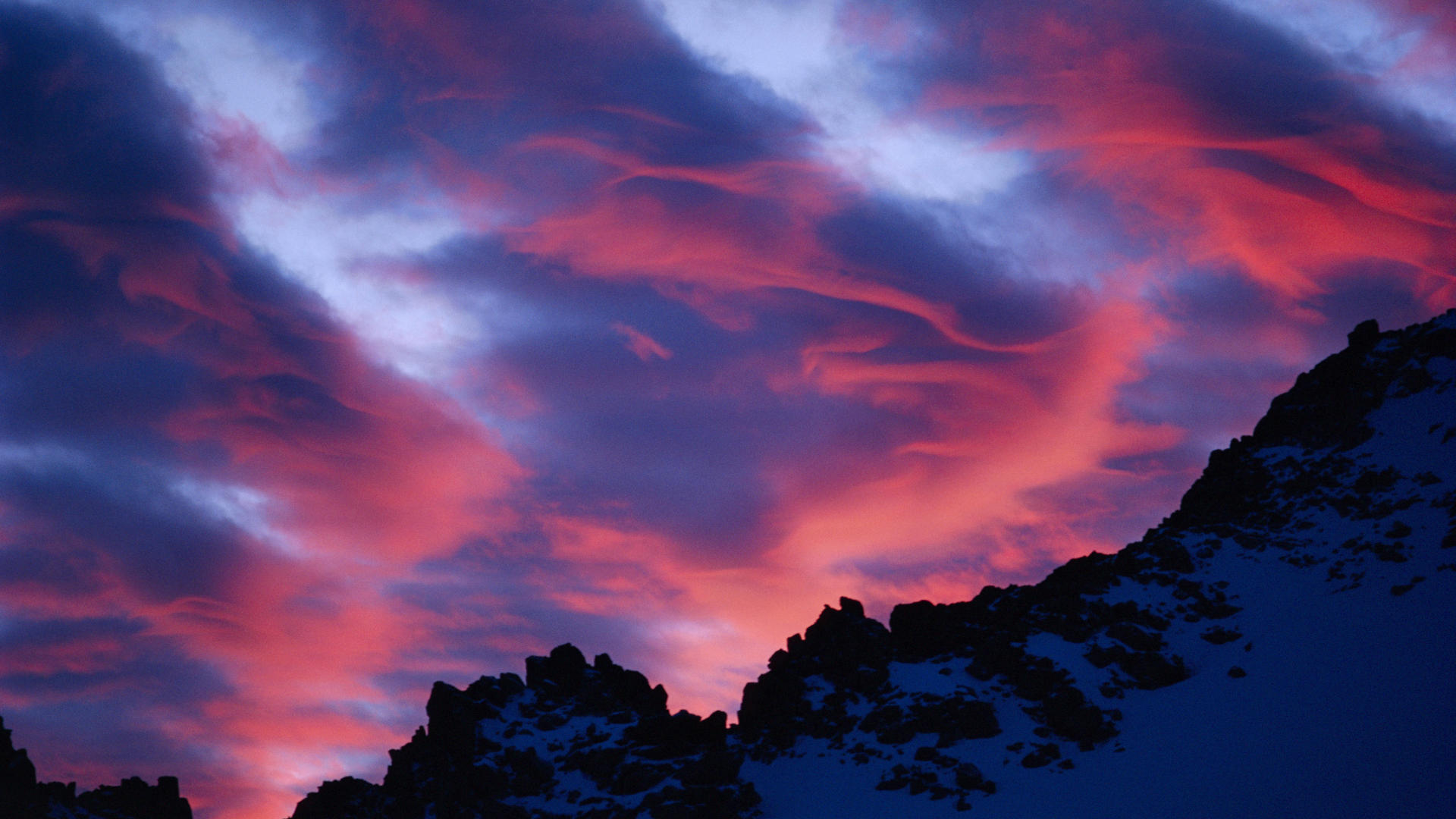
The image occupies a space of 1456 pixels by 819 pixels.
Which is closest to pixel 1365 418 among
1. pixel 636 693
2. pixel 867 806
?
pixel 867 806

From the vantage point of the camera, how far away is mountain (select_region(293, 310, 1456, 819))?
58.1 meters

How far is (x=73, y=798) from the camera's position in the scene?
72.6 meters

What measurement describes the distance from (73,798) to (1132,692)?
78913mm

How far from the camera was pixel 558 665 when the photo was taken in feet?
281

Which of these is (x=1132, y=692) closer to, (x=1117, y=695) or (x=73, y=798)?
(x=1117, y=695)

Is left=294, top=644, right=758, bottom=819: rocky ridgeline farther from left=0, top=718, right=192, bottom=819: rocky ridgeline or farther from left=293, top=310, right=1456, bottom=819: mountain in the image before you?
left=0, top=718, right=192, bottom=819: rocky ridgeline

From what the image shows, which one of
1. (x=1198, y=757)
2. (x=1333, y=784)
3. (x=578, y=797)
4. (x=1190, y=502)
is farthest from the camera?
(x=1190, y=502)

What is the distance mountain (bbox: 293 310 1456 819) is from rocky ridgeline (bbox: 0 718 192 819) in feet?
34.1

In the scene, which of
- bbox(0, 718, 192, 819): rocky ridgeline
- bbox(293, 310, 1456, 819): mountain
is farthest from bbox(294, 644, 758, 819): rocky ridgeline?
bbox(0, 718, 192, 819): rocky ridgeline

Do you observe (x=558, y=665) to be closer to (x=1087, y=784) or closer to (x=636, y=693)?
(x=636, y=693)

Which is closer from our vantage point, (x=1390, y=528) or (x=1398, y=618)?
(x=1398, y=618)

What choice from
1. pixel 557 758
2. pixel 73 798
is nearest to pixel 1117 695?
pixel 557 758

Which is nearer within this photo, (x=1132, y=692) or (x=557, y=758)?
(x=1132, y=692)

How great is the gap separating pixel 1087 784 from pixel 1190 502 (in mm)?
41008
